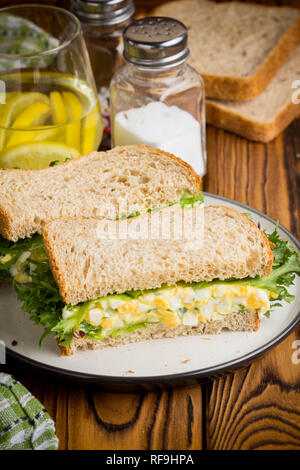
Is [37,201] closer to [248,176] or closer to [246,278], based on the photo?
[246,278]

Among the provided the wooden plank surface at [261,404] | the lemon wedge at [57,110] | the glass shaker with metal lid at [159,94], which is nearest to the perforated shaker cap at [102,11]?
the glass shaker with metal lid at [159,94]

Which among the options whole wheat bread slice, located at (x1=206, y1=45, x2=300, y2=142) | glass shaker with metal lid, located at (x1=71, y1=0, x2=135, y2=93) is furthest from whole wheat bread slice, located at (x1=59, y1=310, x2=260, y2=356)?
glass shaker with metal lid, located at (x1=71, y1=0, x2=135, y2=93)

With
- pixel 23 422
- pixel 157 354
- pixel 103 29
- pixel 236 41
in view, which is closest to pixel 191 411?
pixel 157 354

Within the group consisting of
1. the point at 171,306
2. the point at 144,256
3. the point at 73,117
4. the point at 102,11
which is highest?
the point at 102,11

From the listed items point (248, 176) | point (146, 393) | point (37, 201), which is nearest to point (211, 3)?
point (248, 176)

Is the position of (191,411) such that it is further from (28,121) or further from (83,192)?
(28,121)

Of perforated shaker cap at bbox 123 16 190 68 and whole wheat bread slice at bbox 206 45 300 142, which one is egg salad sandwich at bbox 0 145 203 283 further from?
whole wheat bread slice at bbox 206 45 300 142

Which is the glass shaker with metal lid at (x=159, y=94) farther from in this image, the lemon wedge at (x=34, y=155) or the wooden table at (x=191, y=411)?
the wooden table at (x=191, y=411)
